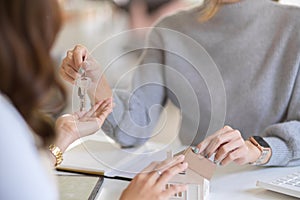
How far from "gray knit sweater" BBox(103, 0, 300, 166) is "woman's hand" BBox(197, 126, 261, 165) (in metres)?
0.11

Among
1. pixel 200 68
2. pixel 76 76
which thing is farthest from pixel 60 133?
pixel 200 68

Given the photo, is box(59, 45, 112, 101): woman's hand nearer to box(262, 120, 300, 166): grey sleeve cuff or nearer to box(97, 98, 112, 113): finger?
box(97, 98, 112, 113): finger

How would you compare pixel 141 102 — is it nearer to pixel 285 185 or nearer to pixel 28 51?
pixel 285 185

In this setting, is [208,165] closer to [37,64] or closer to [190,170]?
[190,170]

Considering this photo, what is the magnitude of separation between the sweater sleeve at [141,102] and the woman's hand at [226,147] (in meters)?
0.18

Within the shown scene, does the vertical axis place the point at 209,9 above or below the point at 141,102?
above

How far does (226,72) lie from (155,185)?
56 cm

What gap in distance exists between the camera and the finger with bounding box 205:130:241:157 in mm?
853

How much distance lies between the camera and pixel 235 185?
897 mm

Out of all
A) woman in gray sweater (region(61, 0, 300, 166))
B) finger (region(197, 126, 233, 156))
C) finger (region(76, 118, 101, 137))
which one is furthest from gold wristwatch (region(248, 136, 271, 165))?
finger (region(76, 118, 101, 137))

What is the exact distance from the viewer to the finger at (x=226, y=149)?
87 centimetres

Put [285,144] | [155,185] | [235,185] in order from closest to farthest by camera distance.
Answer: [155,185], [235,185], [285,144]

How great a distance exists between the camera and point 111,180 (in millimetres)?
898

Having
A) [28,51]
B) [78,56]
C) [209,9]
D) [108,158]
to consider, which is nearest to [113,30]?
[209,9]
